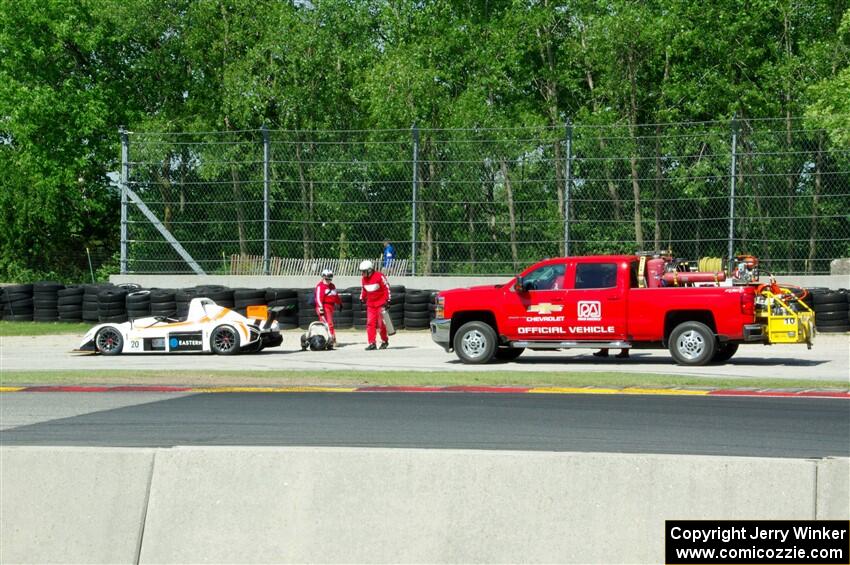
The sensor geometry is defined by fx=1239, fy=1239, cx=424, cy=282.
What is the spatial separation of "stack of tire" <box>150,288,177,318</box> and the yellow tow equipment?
517 inches

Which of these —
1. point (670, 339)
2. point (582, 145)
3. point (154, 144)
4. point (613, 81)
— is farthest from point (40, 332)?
point (613, 81)

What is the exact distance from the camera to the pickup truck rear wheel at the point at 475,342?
20984mm

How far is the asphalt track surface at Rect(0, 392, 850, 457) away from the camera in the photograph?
11.5 meters

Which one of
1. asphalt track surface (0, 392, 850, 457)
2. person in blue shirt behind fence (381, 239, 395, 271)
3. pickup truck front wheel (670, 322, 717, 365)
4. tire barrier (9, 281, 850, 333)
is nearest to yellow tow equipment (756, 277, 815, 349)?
pickup truck front wheel (670, 322, 717, 365)

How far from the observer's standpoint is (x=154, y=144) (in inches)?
1205

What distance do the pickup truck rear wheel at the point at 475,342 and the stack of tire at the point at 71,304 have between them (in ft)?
36.5

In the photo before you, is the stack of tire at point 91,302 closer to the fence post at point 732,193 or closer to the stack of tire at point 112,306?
the stack of tire at point 112,306

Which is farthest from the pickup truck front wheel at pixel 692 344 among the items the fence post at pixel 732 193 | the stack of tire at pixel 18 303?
the stack of tire at pixel 18 303

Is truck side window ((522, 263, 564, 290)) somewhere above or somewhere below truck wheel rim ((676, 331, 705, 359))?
above

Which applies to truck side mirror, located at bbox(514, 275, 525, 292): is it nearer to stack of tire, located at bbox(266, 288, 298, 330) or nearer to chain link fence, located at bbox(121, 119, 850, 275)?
chain link fence, located at bbox(121, 119, 850, 275)

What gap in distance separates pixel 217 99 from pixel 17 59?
7.50 m

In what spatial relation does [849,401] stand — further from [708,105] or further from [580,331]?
[708,105]

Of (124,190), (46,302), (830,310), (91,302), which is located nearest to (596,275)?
(830,310)

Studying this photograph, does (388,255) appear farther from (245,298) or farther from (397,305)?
(245,298)
